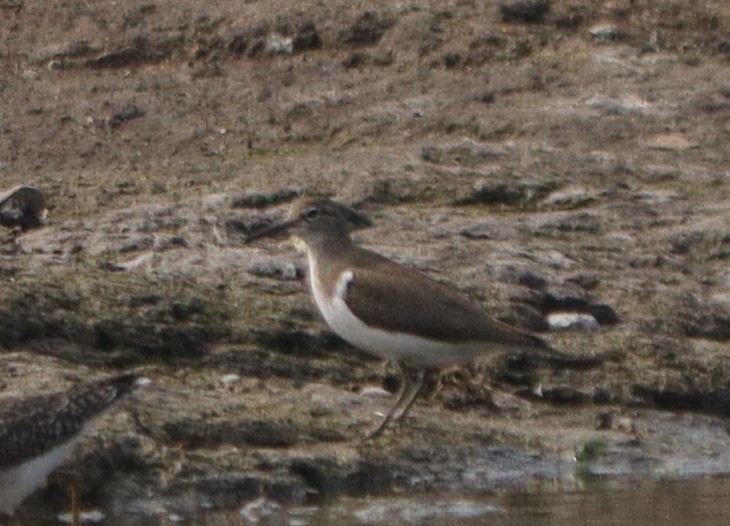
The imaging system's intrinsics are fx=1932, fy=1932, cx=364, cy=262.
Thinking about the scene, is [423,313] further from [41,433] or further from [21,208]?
[21,208]

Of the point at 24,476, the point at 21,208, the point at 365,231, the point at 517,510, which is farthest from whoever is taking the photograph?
the point at 365,231

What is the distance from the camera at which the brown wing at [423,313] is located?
10.3 metres

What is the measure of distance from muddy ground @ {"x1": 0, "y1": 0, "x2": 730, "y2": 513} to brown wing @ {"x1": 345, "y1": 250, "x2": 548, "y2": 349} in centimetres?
50

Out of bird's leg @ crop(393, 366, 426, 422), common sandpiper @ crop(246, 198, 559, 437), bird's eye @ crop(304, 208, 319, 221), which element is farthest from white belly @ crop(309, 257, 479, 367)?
bird's eye @ crop(304, 208, 319, 221)

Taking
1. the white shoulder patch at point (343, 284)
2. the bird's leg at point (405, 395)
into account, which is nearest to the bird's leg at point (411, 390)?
the bird's leg at point (405, 395)

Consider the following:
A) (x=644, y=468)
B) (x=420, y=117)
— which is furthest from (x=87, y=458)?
(x=420, y=117)

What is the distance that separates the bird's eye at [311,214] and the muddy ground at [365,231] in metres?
0.52

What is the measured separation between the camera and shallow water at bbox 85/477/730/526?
8.99 m

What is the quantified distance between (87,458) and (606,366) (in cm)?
352

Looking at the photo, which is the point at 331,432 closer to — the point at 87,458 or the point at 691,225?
the point at 87,458

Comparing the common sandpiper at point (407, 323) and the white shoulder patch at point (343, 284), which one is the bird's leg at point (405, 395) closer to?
the common sandpiper at point (407, 323)

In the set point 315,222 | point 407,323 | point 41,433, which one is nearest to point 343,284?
point 407,323

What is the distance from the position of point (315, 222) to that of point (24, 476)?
324 cm

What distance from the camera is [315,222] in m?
11.5
